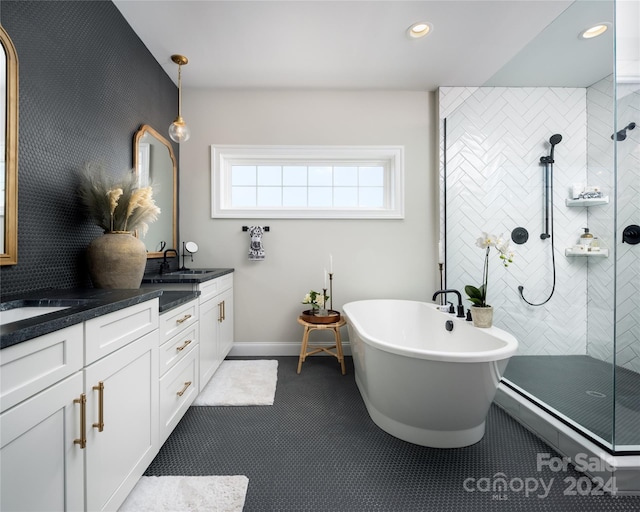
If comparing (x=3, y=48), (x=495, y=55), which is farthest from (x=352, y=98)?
(x=3, y=48)

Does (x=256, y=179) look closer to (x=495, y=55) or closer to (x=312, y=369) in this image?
(x=312, y=369)

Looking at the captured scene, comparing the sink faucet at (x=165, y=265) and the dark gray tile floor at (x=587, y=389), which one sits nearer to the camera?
the dark gray tile floor at (x=587, y=389)

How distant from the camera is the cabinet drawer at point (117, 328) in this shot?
3.09 feet

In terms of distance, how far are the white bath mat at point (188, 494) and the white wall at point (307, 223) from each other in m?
1.61

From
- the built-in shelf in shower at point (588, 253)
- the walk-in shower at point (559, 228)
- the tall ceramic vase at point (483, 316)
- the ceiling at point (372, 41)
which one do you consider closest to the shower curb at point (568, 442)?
the walk-in shower at point (559, 228)

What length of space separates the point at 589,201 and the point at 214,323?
2689mm

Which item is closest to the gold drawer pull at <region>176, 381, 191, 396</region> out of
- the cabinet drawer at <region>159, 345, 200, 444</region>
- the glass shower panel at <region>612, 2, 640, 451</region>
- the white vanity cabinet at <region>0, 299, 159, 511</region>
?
the cabinet drawer at <region>159, 345, 200, 444</region>

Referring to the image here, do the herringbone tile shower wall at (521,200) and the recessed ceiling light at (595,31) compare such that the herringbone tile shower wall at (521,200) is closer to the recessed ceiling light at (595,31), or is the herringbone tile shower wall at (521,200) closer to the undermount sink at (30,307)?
the recessed ceiling light at (595,31)

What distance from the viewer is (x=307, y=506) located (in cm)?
123

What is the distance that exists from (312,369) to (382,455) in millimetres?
1150

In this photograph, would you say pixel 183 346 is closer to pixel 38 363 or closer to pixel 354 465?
pixel 38 363

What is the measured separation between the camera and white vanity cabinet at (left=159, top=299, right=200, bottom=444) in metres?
1.43

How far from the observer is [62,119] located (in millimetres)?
1493

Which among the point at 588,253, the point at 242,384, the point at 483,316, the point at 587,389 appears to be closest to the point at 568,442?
the point at 587,389
